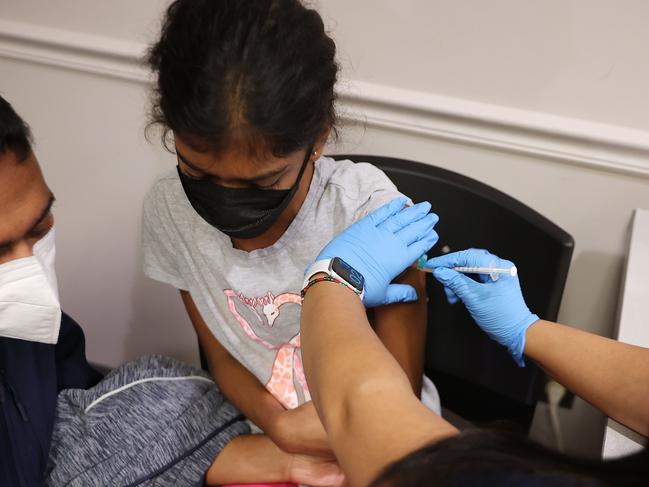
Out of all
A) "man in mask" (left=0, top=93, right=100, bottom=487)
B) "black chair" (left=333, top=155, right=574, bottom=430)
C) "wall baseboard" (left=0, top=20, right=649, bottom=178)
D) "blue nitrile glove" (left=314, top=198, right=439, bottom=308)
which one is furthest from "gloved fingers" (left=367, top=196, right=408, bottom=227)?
"man in mask" (left=0, top=93, right=100, bottom=487)

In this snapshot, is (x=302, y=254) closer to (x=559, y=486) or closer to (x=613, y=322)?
(x=559, y=486)

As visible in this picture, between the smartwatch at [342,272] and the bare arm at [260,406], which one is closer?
the smartwatch at [342,272]

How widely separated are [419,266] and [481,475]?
60cm

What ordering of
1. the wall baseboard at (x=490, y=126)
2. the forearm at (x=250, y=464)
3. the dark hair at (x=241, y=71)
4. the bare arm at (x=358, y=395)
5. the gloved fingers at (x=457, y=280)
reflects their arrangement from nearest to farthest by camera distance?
the bare arm at (x=358, y=395), the dark hair at (x=241, y=71), the gloved fingers at (x=457, y=280), the forearm at (x=250, y=464), the wall baseboard at (x=490, y=126)

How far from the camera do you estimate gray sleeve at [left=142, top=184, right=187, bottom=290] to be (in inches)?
47.5

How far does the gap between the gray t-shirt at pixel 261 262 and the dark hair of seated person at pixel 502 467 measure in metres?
0.59

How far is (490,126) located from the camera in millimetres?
1322

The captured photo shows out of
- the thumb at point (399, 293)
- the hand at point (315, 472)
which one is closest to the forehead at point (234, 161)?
the thumb at point (399, 293)

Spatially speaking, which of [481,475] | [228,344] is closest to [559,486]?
[481,475]

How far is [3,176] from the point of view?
Result: 1.01 meters

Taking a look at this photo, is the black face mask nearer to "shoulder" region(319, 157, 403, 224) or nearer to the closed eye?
the closed eye

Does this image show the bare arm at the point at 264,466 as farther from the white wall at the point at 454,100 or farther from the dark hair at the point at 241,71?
the white wall at the point at 454,100

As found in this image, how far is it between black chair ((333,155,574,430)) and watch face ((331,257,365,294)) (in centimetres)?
35

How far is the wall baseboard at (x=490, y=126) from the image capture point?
1271mm
